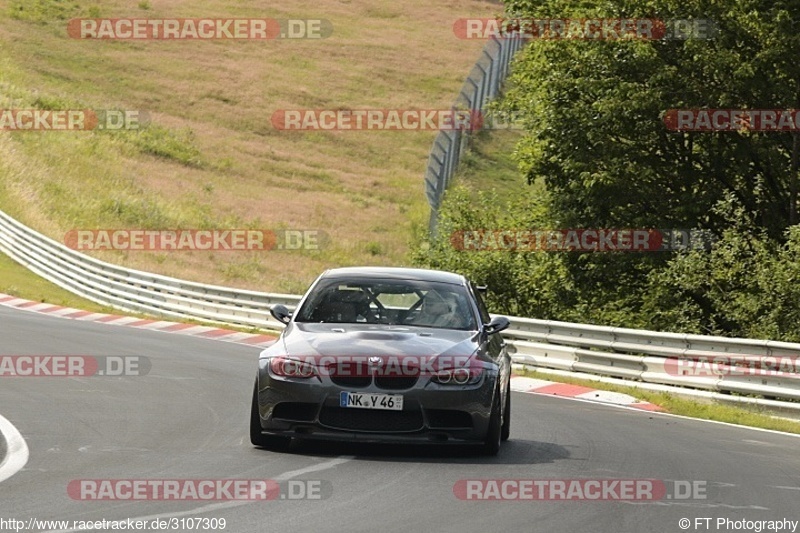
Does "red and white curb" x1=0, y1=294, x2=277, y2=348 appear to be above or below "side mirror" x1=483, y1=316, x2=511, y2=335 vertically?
below

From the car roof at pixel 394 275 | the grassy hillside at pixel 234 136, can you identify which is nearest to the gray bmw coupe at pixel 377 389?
the car roof at pixel 394 275

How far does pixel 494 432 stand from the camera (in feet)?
36.4

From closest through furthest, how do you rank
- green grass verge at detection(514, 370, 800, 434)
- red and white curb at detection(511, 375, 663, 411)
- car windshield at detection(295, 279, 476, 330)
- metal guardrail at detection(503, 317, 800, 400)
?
car windshield at detection(295, 279, 476, 330), green grass verge at detection(514, 370, 800, 434), metal guardrail at detection(503, 317, 800, 400), red and white curb at detection(511, 375, 663, 411)

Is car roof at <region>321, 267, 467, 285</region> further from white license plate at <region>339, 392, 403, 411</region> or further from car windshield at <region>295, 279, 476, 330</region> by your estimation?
white license plate at <region>339, 392, 403, 411</region>

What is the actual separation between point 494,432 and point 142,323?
18.9m

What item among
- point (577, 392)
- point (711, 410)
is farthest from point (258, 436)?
point (577, 392)

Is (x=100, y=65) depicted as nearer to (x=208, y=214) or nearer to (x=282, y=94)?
(x=282, y=94)

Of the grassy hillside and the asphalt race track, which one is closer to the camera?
the asphalt race track

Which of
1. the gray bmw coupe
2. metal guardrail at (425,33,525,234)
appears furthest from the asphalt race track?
metal guardrail at (425,33,525,234)

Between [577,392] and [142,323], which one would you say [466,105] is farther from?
A: [577,392]

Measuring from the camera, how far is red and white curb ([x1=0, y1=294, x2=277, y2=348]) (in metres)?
26.1

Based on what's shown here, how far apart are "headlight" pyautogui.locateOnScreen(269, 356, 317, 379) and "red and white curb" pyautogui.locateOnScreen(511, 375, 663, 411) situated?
6.89 m

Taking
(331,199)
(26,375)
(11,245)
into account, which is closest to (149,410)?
(26,375)

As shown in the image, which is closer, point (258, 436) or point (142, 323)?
point (258, 436)
